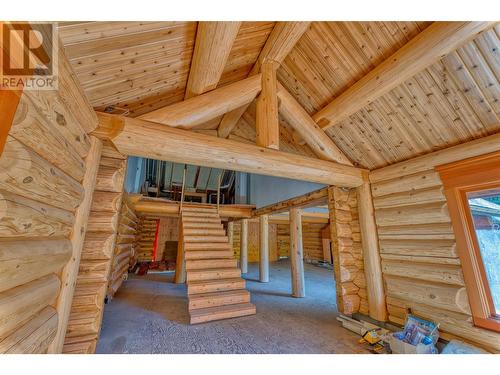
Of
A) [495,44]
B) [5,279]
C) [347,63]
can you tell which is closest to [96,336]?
[5,279]

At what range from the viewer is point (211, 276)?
393 cm

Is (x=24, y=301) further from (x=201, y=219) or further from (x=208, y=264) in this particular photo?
(x=201, y=219)

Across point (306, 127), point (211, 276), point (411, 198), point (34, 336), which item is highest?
point (306, 127)

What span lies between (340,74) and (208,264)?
400 centimetres

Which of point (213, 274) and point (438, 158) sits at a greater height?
point (438, 158)

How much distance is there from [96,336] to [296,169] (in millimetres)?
2972

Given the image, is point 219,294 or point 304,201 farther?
point 304,201

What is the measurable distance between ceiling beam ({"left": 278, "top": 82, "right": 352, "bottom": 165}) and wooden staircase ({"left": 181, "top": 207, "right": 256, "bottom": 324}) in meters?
2.87

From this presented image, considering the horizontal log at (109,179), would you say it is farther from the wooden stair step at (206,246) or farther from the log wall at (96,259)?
the wooden stair step at (206,246)

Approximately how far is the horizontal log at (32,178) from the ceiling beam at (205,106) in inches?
43.3

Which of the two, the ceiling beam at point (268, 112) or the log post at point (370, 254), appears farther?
the log post at point (370, 254)

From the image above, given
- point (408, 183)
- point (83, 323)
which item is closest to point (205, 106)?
point (83, 323)

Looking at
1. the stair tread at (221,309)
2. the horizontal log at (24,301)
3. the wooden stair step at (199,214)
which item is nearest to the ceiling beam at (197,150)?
the horizontal log at (24,301)

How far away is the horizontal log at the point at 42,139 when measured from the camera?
1.11 metres
